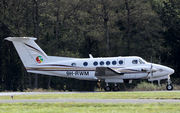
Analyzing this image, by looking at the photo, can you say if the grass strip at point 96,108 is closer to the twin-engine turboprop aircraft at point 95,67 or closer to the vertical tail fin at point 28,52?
the twin-engine turboprop aircraft at point 95,67

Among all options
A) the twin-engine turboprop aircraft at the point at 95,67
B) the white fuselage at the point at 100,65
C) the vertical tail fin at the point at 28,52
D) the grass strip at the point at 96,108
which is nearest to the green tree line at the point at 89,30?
the vertical tail fin at the point at 28,52

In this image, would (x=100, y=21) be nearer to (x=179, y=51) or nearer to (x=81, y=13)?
(x=81, y=13)

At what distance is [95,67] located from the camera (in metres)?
26.0

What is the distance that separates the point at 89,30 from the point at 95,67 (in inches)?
641

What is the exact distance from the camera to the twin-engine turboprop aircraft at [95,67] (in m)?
25.0

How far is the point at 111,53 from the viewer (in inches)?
1610

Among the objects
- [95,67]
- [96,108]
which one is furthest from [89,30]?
[96,108]

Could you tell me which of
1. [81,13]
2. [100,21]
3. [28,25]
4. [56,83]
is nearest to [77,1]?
[81,13]

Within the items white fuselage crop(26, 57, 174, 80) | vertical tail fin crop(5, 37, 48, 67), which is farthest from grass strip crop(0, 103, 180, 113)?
vertical tail fin crop(5, 37, 48, 67)

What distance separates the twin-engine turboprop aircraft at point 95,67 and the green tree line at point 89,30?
11893 millimetres

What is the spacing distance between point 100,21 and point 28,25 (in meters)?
10.9

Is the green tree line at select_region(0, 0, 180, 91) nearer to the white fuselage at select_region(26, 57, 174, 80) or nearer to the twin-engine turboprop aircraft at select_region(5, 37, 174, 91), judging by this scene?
the twin-engine turboprop aircraft at select_region(5, 37, 174, 91)

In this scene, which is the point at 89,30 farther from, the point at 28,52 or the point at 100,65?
the point at 100,65

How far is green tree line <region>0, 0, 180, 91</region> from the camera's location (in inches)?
Answer: 1572
